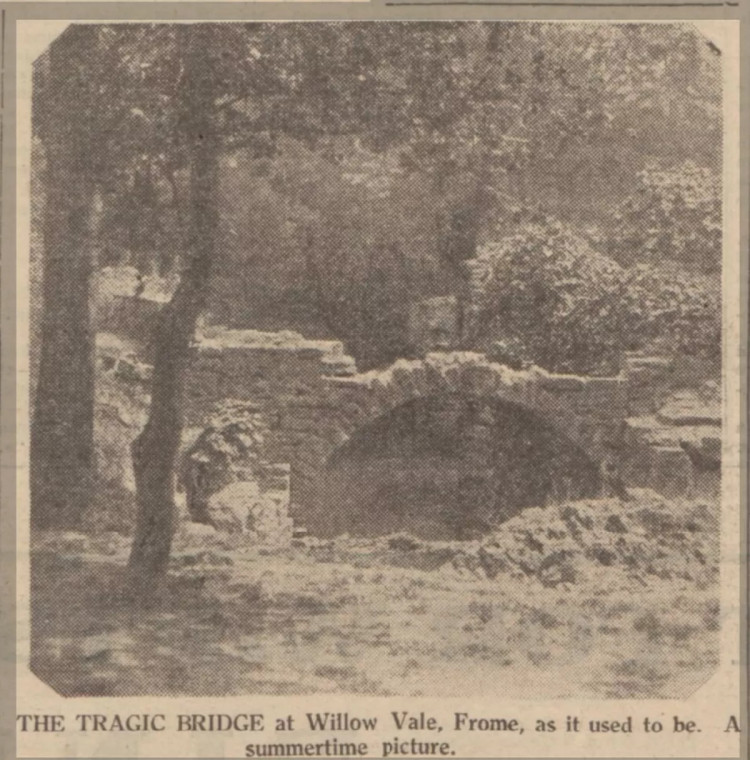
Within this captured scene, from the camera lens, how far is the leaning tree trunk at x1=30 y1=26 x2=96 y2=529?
639 cm

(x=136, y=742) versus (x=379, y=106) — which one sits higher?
(x=379, y=106)

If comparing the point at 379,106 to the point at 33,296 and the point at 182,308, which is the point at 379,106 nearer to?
the point at 182,308

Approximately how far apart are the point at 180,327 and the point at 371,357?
0.87 m

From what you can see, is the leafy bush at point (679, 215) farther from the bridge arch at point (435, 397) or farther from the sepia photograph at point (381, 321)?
the bridge arch at point (435, 397)

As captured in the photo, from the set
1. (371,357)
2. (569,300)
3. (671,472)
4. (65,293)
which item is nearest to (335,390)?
(371,357)

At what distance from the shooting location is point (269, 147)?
645 cm

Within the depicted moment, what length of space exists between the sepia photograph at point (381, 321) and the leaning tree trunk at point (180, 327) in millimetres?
13

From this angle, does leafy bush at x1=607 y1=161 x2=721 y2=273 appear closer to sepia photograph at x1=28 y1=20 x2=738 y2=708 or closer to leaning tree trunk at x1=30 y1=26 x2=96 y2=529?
sepia photograph at x1=28 y1=20 x2=738 y2=708

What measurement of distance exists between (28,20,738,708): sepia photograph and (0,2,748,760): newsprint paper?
0.01 metres

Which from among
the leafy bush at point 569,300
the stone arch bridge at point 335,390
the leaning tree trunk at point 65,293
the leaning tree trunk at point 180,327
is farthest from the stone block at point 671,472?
the leaning tree trunk at point 65,293

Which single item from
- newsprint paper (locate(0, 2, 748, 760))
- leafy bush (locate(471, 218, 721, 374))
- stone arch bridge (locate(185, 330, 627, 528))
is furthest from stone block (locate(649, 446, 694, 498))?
leafy bush (locate(471, 218, 721, 374))

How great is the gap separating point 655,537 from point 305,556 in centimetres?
156

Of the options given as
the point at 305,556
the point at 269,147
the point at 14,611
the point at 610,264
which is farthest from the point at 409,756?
the point at 269,147

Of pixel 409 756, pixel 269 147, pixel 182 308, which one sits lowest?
pixel 409 756
